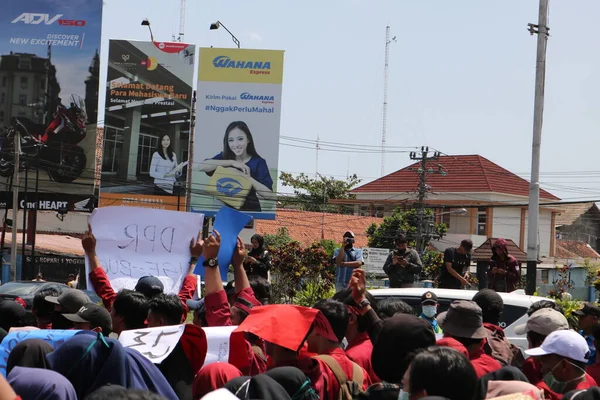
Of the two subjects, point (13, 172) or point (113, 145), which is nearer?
point (13, 172)

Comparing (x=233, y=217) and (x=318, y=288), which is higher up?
(x=233, y=217)

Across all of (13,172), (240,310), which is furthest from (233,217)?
(13,172)

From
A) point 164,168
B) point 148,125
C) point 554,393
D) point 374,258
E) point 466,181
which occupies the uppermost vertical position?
point 148,125

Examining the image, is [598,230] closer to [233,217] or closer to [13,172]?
[13,172]

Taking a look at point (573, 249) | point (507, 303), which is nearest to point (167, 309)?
point (507, 303)

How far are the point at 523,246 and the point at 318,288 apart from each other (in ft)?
176

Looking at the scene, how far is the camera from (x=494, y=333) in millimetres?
6016

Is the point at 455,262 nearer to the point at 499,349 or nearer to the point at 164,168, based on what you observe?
the point at 499,349

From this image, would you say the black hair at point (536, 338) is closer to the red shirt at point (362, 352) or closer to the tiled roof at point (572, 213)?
the red shirt at point (362, 352)

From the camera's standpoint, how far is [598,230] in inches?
3191

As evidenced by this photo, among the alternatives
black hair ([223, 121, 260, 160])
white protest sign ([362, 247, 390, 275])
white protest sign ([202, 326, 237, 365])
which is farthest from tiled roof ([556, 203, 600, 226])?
white protest sign ([202, 326, 237, 365])

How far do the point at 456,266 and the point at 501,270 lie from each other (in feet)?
2.02

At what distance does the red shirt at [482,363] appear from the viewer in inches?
190

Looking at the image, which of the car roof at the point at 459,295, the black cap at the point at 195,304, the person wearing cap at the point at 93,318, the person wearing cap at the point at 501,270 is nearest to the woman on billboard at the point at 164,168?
the person wearing cap at the point at 501,270
